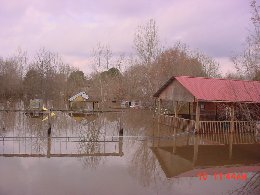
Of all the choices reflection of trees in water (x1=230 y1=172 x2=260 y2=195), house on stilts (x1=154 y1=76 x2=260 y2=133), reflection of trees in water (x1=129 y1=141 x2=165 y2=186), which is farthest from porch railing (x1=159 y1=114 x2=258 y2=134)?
reflection of trees in water (x1=230 y1=172 x2=260 y2=195)

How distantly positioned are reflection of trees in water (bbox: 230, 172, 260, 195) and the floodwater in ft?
0.07

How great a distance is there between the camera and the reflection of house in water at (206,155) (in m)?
14.7

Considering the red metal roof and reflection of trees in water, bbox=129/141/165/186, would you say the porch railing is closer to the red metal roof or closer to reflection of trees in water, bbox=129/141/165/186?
the red metal roof

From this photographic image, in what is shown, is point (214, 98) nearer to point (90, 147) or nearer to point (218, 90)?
point (218, 90)

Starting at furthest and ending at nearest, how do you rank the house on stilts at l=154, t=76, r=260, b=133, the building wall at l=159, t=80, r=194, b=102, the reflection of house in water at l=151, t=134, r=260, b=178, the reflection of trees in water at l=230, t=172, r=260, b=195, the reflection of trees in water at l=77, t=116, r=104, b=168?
the building wall at l=159, t=80, r=194, b=102 < the house on stilts at l=154, t=76, r=260, b=133 < the reflection of trees in water at l=77, t=116, r=104, b=168 < the reflection of house in water at l=151, t=134, r=260, b=178 < the reflection of trees in water at l=230, t=172, r=260, b=195

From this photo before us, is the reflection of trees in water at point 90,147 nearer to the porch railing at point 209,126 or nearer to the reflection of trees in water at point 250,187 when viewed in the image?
the reflection of trees in water at point 250,187

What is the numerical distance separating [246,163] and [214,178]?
10.8 feet

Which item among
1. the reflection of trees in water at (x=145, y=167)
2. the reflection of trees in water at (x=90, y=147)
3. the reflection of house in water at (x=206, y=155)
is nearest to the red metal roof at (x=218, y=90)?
the reflection of house in water at (x=206, y=155)

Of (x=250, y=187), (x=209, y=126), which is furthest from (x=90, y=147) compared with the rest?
(x=209, y=126)

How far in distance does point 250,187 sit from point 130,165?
521cm

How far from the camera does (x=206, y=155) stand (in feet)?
55.5

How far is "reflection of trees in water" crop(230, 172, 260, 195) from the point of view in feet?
36.5

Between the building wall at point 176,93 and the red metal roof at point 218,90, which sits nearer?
the red metal roof at point 218,90

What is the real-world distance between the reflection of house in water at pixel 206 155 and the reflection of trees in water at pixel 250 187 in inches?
67.4
